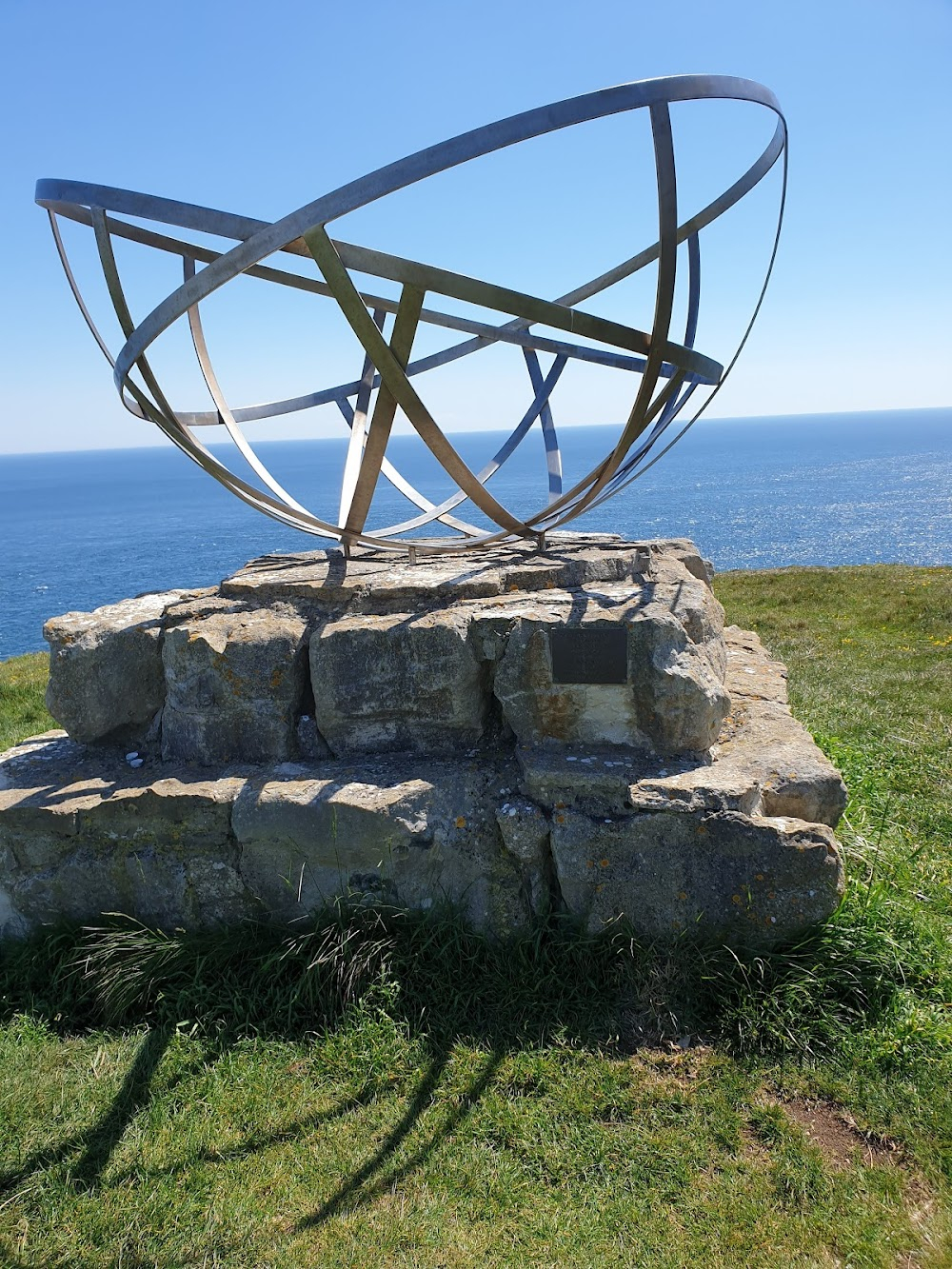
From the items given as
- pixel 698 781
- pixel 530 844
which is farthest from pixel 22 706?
pixel 698 781

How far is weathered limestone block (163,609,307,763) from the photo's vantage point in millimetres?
4180

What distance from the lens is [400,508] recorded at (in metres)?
44.2

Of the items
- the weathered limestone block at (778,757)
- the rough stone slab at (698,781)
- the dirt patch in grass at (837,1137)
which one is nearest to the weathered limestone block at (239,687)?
the rough stone slab at (698,781)

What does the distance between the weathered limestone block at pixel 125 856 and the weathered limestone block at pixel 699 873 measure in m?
1.57

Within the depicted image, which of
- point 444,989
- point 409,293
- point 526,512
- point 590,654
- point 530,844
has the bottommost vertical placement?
point 526,512

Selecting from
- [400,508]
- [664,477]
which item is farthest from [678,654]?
[664,477]

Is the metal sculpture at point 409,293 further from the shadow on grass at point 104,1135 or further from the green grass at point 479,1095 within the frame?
the shadow on grass at point 104,1135

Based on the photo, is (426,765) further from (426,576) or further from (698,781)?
(698,781)

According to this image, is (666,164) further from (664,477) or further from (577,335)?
(664,477)

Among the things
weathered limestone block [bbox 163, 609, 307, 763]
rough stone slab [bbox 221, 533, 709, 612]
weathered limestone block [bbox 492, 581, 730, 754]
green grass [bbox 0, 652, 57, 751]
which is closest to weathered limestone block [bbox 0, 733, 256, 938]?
weathered limestone block [bbox 163, 609, 307, 763]

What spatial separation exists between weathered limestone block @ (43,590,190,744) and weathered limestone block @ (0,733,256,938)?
49cm

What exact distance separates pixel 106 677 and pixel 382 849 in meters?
1.80

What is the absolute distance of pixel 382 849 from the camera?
12.1 ft

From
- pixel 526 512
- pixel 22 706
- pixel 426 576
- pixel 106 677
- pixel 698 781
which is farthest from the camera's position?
pixel 526 512
